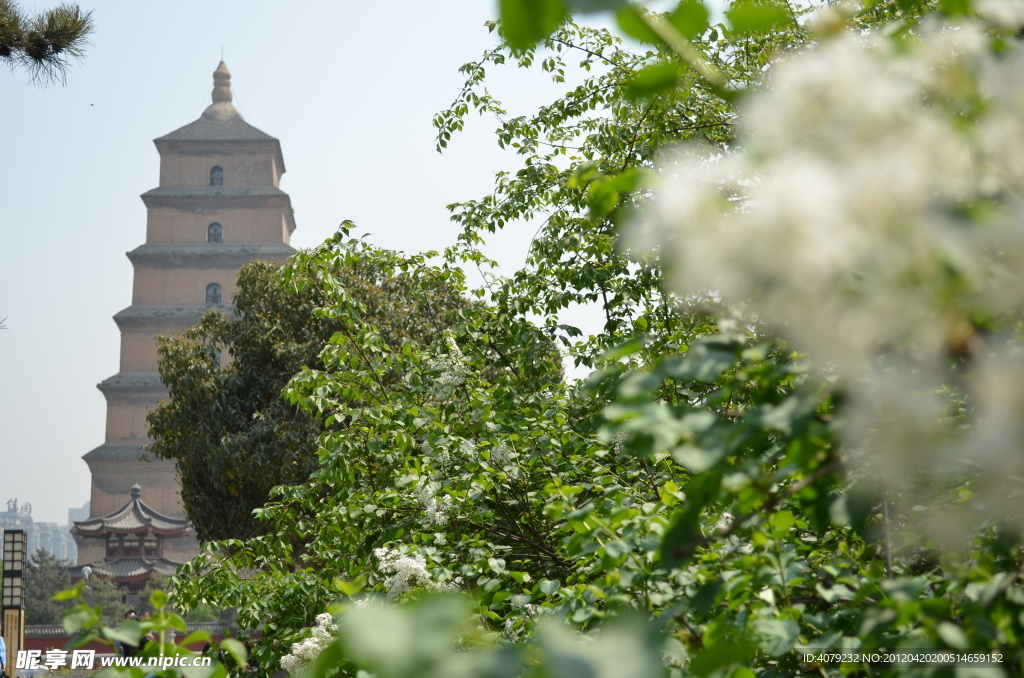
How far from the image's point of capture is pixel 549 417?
371 cm

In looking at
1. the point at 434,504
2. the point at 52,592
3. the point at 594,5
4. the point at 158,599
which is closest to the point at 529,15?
the point at 594,5

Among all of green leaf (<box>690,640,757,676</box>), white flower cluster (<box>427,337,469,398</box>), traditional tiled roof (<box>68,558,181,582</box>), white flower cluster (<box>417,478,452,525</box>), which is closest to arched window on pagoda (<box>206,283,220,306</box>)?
traditional tiled roof (<box>68,558,181,582</box>)

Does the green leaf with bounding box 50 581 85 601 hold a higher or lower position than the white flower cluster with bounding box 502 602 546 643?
lower

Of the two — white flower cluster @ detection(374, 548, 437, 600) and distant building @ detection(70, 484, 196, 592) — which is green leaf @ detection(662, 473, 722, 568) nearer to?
white flower cluster @ detection(374, 548, 437, 600)

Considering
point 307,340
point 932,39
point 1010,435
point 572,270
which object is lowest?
point 1010,435

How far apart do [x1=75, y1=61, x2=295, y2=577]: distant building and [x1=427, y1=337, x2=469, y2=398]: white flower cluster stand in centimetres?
3496

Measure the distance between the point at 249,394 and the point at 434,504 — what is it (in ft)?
37.7

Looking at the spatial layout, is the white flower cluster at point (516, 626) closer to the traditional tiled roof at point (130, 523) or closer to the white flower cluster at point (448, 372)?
the white flower cluster at point (448, 372)

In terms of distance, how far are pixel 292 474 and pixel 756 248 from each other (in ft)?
42.4

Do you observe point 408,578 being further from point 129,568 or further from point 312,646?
point 129,568

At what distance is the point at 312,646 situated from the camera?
2217 mm

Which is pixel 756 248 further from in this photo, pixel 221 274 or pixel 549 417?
pixel 221 274

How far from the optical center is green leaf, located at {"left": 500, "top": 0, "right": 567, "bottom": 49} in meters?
0.61

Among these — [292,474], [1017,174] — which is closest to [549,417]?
[1017,174]
